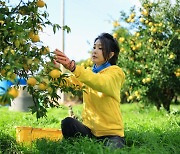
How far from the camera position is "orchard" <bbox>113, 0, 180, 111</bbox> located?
330 inches

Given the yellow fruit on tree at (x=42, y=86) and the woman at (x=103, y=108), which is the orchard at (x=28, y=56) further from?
the woman at (x=103, y=108)

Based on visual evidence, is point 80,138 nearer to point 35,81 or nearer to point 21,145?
point 21,145

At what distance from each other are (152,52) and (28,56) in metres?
6.07

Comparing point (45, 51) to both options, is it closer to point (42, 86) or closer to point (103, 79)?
point (42, 86)

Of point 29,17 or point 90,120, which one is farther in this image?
point 90,120

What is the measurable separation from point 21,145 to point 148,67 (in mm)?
5088

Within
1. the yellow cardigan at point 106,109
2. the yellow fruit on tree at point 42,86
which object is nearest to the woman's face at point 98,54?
the yellow cardigan at point 106,109

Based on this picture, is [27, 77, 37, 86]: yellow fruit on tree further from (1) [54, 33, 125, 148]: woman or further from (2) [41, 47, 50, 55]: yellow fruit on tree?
(1) [54, 33, 125, 148]: woman

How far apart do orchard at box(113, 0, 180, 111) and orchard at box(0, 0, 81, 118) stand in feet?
18.1

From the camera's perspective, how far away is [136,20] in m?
9.07

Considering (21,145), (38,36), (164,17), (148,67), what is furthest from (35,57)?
(164,17)

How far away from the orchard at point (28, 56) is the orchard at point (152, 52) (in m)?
5.52

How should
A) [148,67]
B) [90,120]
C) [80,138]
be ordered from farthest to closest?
[148,67]
[90,120]
[80,138]

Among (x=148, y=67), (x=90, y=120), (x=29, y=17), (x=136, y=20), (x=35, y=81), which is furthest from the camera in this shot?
(x=136, y=20)
